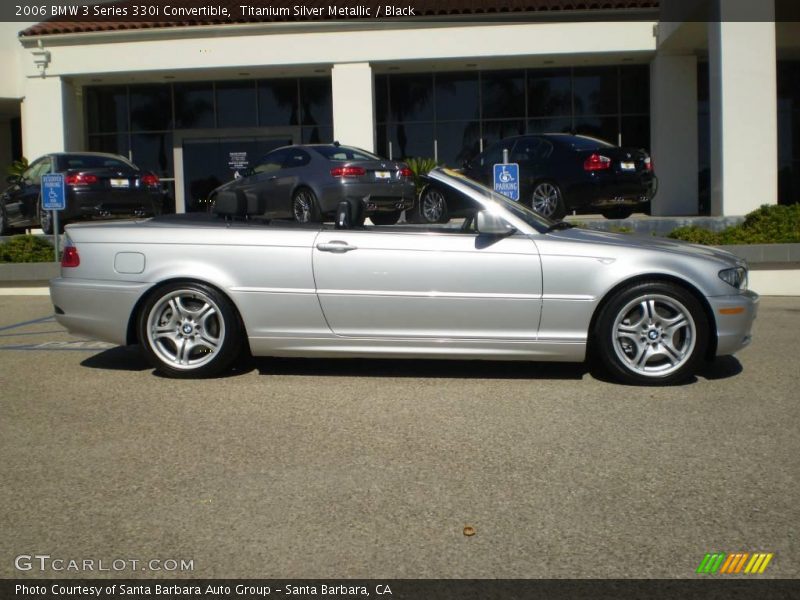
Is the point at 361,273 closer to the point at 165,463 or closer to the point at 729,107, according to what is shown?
the point at 165,463

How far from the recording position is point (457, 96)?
2517 cm

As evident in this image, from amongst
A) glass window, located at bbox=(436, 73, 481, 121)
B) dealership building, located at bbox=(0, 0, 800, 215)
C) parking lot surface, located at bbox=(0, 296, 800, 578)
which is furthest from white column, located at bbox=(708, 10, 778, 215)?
parking lot surface, located at bbox=(0, 296, 800, 578)

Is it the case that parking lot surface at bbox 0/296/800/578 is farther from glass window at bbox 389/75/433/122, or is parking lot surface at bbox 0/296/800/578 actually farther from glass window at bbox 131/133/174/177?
glass window at bbox 131/133/174/177

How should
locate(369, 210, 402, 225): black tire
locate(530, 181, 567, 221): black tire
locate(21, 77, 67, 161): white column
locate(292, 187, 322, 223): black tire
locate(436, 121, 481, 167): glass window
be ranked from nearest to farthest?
locate(292, 187, 322, 223): black tire, locate(369, 210, 402, 225): black tire, locate(530, 181, 567, 221): black tire, locate(21, 77, 67, 161): white column, locate(436, 121, 481, 167): glass window

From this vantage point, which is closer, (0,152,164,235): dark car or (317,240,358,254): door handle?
(317,240,358,254): door handle

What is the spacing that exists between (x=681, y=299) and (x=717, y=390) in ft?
2.19

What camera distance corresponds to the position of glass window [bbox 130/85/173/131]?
26.2 metres

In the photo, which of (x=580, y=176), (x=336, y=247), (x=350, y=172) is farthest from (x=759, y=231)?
(x=336, y=247)

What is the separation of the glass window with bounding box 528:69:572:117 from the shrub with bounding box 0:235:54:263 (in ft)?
45.2

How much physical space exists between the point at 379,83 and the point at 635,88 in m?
6.58

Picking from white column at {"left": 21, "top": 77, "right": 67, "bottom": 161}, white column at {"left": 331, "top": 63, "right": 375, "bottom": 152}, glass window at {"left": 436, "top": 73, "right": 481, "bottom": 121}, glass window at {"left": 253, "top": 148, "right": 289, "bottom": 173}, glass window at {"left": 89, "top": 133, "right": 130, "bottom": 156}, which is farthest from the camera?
glass window at {"left": 89, "top": 133, "right": 130, "bottom": 156}
